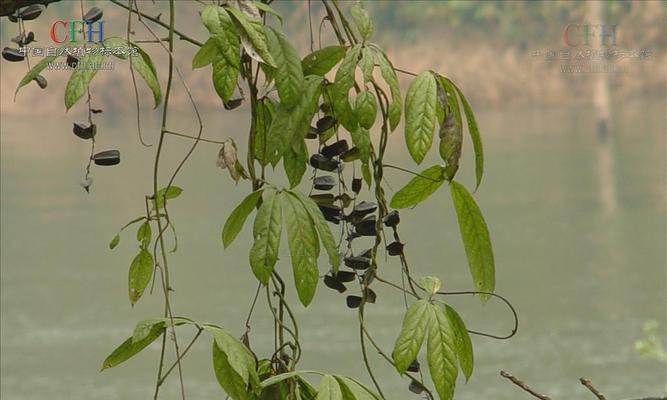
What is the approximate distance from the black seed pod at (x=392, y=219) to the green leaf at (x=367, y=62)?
7cm

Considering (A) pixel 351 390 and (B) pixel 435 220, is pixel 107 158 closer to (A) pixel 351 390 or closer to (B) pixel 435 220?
(A) pixel 351 390

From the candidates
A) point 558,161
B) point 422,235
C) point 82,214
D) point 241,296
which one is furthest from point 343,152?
point 558,161

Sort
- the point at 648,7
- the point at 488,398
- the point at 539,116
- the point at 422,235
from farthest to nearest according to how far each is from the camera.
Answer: the point at 539,116 → the point at 648,7 → the point at 422,235 → the point at 488,398

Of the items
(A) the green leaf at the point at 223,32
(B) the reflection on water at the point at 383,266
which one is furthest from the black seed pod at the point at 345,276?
(B) the reflection on water at the point at 383,266

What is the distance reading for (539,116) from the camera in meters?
7.64

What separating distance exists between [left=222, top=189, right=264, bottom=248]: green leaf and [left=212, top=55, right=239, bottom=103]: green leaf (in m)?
0.04

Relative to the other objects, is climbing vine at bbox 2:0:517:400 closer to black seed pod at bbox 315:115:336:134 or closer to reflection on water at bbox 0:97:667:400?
black seed pod at bbox 315:115:336:134

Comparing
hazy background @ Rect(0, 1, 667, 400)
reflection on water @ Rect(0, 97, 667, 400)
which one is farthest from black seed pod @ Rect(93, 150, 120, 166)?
reflection on water @ Rect(0, 97, 667, 400)

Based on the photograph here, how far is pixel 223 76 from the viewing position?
43 centimetres

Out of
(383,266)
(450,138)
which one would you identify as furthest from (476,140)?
(383,266)

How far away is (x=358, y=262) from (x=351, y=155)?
46 mm

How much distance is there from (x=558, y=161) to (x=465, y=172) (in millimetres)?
1059

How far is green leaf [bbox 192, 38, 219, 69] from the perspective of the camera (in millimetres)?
425

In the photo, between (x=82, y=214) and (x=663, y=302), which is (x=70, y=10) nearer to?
(x=82, y=214)
